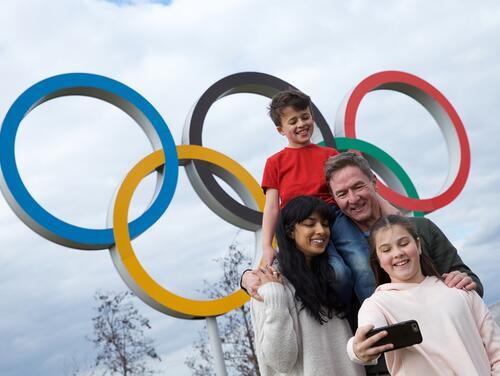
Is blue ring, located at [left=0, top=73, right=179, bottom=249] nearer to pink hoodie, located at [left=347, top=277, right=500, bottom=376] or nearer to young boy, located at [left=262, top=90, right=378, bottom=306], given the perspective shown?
young boy, located at [left=262, top=90, right=378, bottom=306]

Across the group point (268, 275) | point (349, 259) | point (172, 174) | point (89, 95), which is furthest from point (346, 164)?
point (89, 95)

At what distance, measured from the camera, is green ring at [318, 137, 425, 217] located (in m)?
7.86

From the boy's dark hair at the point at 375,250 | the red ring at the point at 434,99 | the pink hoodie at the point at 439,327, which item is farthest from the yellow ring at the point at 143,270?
the pink hoodie at the point at 439,327

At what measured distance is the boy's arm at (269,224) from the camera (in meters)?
3.27

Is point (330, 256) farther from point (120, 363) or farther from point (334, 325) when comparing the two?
point (120, 363)

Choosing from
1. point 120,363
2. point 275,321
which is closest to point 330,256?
point 275,321

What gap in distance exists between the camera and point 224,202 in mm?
6527

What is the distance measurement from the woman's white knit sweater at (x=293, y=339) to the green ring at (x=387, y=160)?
5253 mm

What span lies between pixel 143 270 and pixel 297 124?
2917 millimetres

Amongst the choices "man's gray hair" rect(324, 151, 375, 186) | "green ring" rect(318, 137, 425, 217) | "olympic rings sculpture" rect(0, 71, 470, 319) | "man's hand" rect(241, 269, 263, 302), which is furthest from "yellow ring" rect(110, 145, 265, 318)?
"man's gray hair" rect(324, 151, 375, 186)

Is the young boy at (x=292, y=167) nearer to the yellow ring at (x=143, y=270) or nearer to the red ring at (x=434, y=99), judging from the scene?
the yellow ring at (x=143, y=270)

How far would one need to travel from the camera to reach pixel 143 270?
5.91 meters

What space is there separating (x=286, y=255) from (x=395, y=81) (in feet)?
20.1

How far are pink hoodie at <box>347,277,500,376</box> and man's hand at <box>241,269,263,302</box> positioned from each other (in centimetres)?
60
